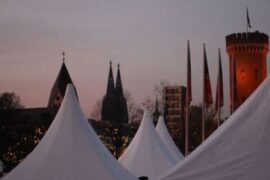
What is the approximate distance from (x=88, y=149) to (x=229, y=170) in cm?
627

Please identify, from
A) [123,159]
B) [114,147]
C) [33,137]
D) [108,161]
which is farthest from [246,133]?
[114,147]

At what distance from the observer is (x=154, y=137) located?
20.4 meters

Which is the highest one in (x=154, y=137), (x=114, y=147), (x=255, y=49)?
(x=255, y=49)

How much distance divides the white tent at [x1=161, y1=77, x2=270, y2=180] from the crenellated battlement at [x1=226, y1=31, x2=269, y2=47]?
67.7 m

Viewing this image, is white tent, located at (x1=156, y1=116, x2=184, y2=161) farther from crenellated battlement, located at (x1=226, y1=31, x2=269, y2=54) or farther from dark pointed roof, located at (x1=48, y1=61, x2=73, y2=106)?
dark pointed roof, located at (x1=48, y1=61, x2=73, y2=106)

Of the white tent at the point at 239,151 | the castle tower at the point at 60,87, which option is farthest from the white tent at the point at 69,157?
the castle tower at the point at 60,87

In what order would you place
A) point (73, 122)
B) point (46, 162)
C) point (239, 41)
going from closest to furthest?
point (46, 162), point (73, 122), point (239, 41)

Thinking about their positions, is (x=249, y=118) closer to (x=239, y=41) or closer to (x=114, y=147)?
(x=114, y=147)

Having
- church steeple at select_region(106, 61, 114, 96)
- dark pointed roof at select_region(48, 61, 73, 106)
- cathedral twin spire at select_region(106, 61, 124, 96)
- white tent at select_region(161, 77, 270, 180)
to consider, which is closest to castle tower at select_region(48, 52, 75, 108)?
dark pointed roof at select_region(48, 61, 73, 106)

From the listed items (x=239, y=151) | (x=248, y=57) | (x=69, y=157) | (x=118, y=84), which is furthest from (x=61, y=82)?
(x=239, y=151)

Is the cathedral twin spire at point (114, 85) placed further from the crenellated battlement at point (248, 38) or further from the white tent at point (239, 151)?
the white tent at point (239, 151)

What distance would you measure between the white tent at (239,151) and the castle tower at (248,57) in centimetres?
6719

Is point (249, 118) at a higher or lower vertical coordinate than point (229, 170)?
higher

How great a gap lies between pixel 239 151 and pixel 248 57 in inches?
2755
